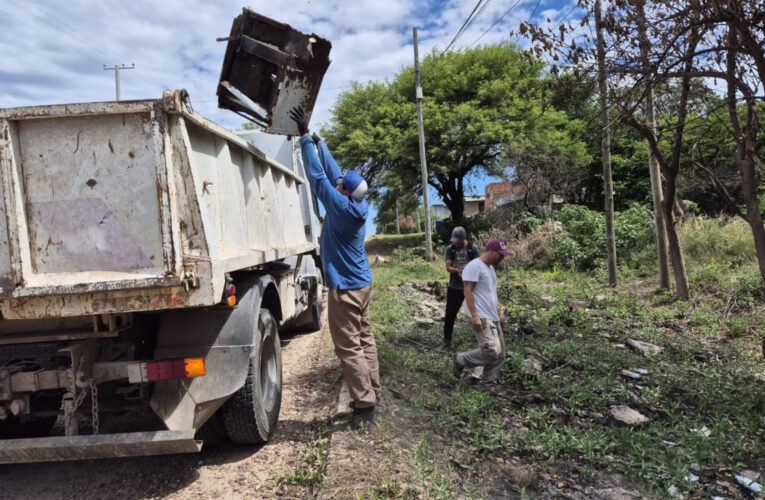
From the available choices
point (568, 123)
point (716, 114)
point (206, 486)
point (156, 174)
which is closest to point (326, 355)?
point (206, 486)

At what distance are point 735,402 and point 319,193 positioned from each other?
3768 millimetres

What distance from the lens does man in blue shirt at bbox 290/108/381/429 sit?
3.80 meters

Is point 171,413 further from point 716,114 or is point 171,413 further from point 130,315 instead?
point 716,114

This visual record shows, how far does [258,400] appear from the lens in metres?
3.54

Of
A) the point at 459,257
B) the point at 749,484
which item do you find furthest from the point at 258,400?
the point at 459,257

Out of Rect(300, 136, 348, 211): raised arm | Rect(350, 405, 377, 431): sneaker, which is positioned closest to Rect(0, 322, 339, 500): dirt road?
Rect(350, 405, 377, 431): sneaker

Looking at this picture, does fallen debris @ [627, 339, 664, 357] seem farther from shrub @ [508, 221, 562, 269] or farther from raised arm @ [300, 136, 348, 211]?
shrub @ [508, 221, 562, 269]

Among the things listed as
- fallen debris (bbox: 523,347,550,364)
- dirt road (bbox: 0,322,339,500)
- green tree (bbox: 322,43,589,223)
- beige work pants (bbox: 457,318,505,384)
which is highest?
green tree (bbox: 322,43,589,223)

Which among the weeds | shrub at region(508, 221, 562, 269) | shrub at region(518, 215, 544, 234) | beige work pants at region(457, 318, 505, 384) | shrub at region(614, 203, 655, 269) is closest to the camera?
the weeds

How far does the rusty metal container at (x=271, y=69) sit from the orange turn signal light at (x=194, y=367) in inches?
81.8

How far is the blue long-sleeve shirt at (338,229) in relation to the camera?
3777 millimetres

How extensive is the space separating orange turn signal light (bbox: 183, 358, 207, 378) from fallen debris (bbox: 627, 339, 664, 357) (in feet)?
15.9

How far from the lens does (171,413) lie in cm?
302

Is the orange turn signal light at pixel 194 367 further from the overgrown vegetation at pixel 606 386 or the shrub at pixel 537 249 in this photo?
the shrub at pixel 537 249
